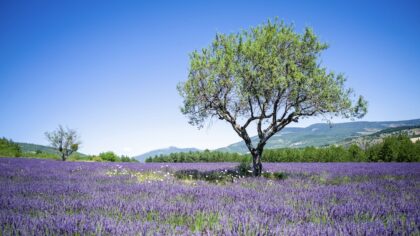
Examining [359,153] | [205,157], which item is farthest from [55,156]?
[359,153]

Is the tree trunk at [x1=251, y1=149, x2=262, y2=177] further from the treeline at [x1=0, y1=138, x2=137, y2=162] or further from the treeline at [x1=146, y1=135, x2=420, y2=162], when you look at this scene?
the treeline at [x1=0, y1=138, x2=137, y2=162]

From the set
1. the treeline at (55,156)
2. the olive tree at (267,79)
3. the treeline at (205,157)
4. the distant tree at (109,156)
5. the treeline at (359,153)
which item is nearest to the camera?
the olive tree at (267,79)

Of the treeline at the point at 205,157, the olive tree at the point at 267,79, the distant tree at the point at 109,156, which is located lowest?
the treeline at the point at 205,157

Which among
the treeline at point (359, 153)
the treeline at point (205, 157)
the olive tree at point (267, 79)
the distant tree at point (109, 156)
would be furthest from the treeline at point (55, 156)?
the olive tree at point (267, 79)

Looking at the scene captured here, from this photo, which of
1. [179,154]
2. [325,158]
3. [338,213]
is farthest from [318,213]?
[179,154]

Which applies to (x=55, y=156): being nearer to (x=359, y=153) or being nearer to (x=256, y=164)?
(x=256, y=164)

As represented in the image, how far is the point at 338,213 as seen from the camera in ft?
13.3

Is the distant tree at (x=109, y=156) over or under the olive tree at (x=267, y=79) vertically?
under

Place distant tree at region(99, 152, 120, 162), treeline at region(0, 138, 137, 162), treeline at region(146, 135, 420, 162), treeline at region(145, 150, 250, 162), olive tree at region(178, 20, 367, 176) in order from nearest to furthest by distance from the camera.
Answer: olive tree at region(178, 20, 367, 176)
treeline at region(146, 135, 420, 162)
treeline at region(0, 138, 137, 162)
treeline at region(145, 150, 250, 162)
distant tree at region(99, 152, 120, 162)

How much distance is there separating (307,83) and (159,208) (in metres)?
8.87

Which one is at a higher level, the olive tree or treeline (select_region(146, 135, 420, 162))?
the olive tree

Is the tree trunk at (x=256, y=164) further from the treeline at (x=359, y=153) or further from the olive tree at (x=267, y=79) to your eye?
the treeline at (x=359, y=153)

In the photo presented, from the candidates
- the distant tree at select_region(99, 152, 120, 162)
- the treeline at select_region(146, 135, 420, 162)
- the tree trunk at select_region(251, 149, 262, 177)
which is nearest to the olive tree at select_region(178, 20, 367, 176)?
the tree trunk at select_region(251, 149, 262, 177)

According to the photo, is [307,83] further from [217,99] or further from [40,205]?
[40,205]
